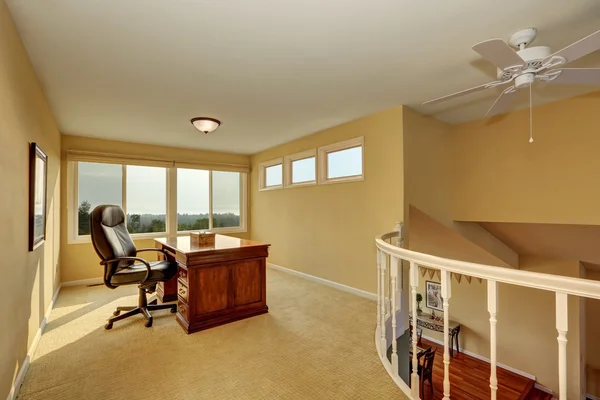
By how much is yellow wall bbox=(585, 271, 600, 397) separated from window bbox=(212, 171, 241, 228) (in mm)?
6233

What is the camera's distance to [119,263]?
2.73 metres

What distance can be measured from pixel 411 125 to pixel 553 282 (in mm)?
2685

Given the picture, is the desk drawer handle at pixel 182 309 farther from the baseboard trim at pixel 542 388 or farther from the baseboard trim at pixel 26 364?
the baseboard trim at pixel 542 388

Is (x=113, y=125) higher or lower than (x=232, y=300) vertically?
higher

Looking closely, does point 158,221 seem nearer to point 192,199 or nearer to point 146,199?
point 146,199

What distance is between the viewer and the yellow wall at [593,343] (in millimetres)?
4285

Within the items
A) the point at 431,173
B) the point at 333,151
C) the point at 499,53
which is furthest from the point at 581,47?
the point at 333,151

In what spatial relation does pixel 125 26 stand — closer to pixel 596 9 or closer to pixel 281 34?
pixel 281 34

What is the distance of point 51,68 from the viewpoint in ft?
7.63

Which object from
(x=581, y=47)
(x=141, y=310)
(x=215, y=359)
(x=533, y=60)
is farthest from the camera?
(x=141, y=310)

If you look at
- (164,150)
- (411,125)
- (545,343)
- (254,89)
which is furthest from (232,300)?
(545,343)

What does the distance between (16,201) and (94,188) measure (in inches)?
123

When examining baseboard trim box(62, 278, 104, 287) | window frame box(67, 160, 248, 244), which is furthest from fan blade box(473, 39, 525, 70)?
baseboard trim box(62, 278, 104, 287)

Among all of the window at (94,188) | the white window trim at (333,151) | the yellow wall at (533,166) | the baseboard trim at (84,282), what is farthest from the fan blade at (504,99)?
the baseboard trim at (84,282)
